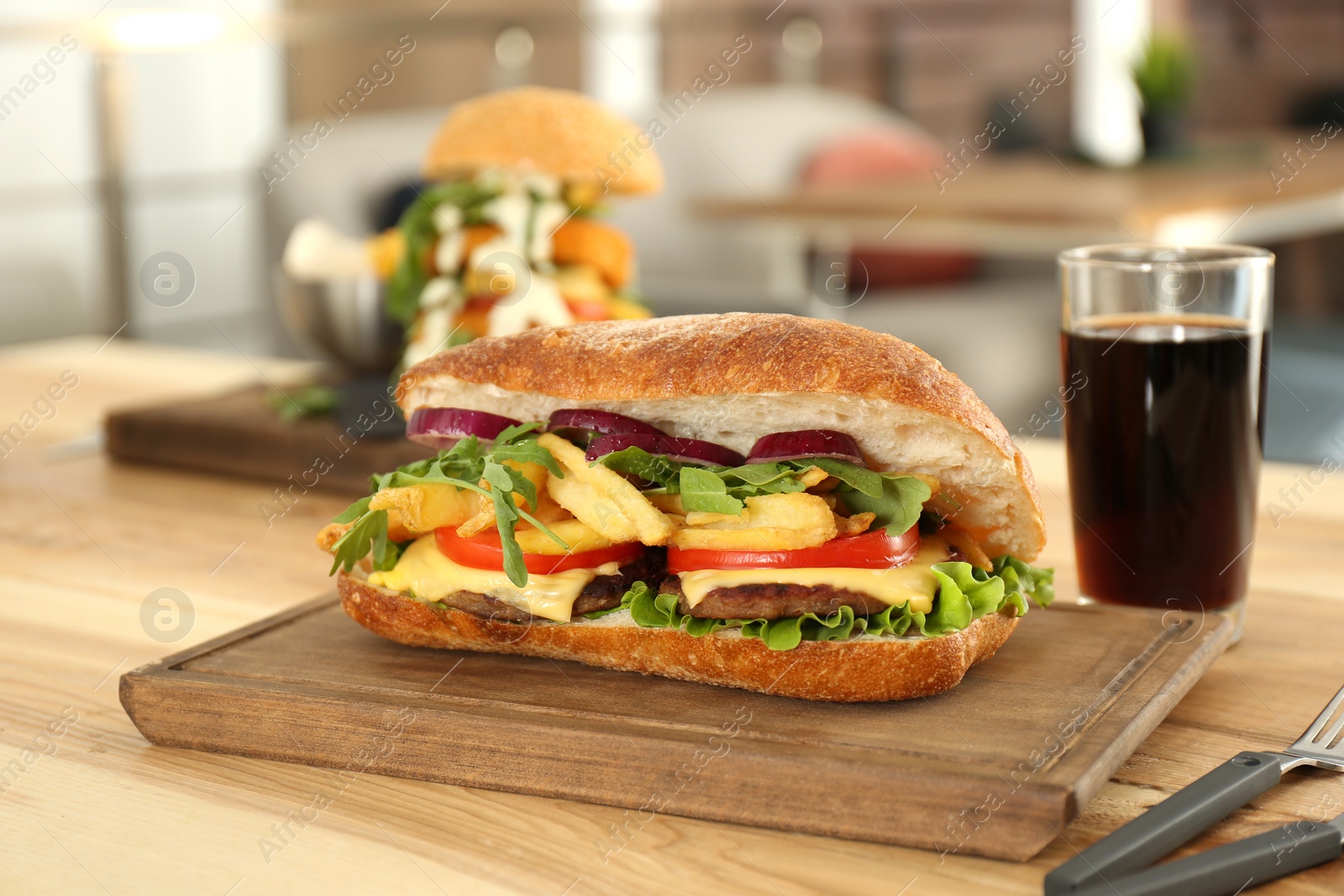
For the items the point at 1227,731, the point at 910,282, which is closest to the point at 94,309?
the point at 910,282

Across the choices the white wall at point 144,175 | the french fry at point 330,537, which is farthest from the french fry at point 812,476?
the white wall at point 144,175

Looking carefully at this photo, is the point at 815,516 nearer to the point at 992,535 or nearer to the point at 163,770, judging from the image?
the point at 992,535

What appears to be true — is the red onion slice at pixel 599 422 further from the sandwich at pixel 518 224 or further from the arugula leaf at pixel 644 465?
the sandwich at pixel 518 224

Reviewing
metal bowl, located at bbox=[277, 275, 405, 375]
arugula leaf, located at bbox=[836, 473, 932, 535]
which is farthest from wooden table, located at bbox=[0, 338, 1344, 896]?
metal bowl, located at bbox=[277, 275, 405, 375]

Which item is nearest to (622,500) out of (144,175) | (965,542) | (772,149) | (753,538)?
(753,538)

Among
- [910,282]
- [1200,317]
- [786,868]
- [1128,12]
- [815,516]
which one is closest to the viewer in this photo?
[786,868]

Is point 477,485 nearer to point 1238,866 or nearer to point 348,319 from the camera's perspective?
point 1238,866

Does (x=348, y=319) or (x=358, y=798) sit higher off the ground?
(x=348, y=319)
